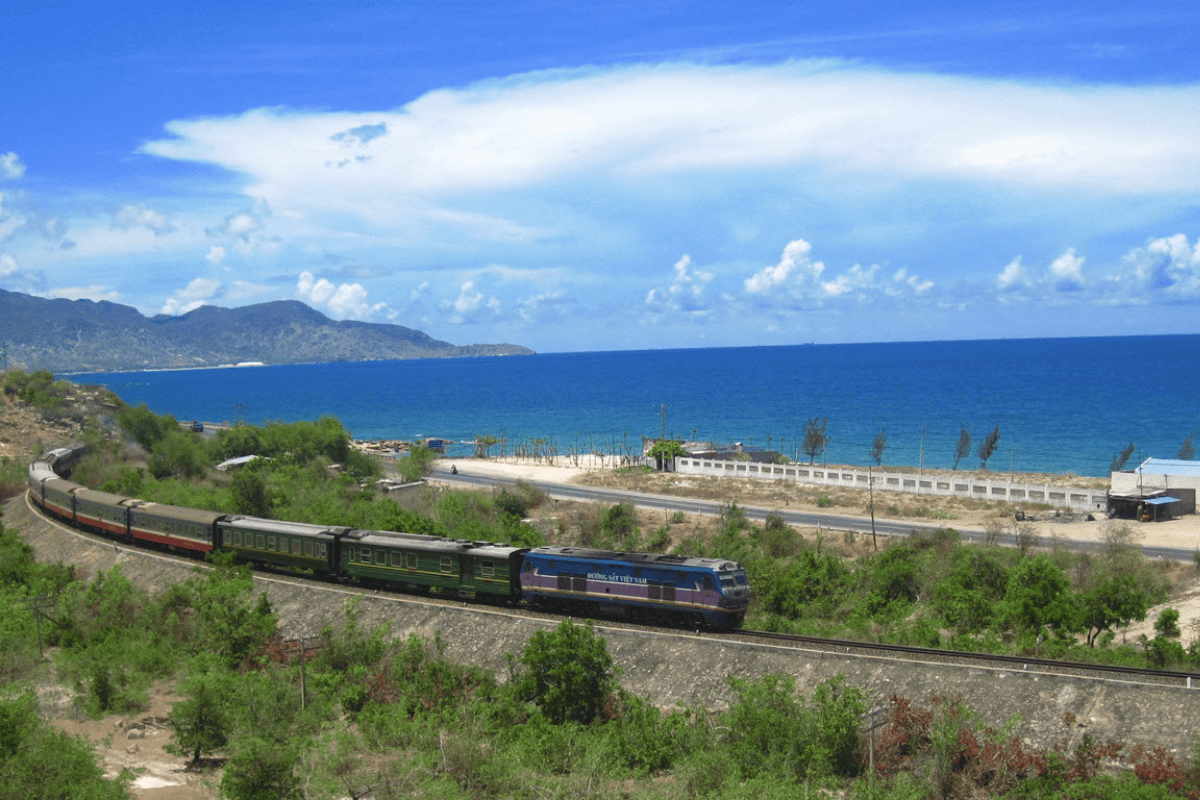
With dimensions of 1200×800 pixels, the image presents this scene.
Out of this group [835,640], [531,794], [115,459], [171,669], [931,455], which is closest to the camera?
[531,794]

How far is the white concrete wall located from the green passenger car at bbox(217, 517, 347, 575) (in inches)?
1716

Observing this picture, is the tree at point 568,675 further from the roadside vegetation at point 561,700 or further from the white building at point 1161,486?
the white building at point 1161,486

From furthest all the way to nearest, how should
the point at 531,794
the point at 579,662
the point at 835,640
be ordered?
the point at 835,640 < the point at 579,662 < the point at 531,794

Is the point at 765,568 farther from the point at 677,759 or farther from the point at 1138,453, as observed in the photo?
the point at 1138,453

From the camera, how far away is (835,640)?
31.7m

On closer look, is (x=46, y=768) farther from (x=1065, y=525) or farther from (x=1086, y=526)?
(x=1086, y=526)

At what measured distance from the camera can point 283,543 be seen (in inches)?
1732

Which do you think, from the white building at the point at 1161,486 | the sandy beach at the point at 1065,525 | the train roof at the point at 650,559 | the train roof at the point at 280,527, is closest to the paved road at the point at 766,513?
the sandy beach at the point at 1065,525

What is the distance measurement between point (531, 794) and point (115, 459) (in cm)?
7200

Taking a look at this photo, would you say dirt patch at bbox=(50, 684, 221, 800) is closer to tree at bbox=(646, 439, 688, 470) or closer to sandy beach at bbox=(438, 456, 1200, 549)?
sandy beach at bbox=(438, 456, 1200, 549)

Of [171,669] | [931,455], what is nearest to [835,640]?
[171,669]

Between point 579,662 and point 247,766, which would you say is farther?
point 579,662

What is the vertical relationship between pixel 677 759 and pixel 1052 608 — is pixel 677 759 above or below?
below

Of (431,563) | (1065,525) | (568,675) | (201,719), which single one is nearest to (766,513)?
(1065,525)
